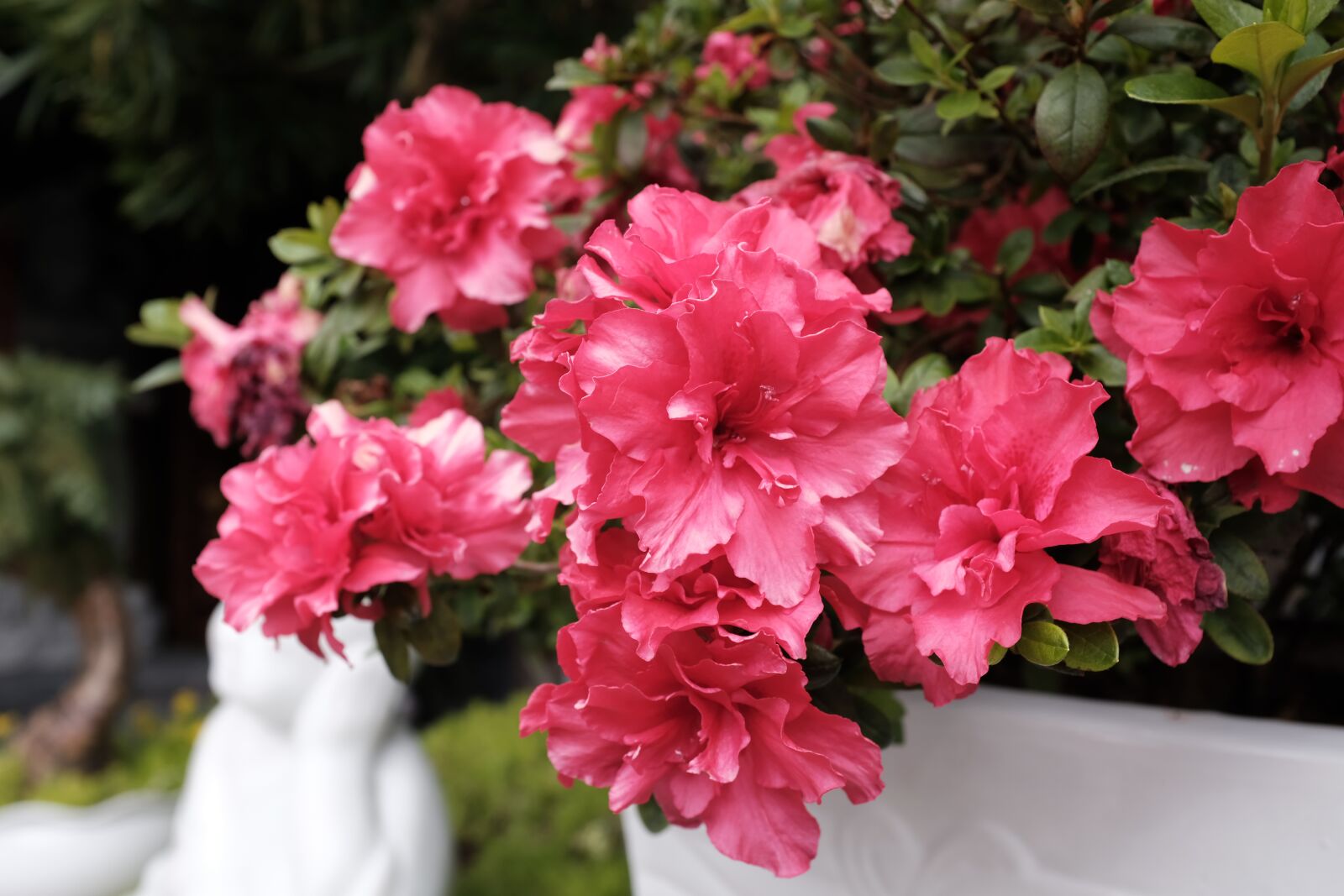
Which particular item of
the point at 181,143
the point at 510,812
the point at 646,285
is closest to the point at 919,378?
the point at 646,285

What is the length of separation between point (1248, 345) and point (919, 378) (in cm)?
13

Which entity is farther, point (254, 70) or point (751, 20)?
point (254, 70)

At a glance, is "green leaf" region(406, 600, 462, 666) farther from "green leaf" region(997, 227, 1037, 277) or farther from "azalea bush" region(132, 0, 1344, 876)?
"green leaf" region(997, 227, 1037, 277)

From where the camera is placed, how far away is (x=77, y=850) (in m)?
1.30

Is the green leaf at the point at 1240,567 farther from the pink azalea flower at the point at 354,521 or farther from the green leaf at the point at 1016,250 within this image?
the pink azalea flower at the point at 354,521

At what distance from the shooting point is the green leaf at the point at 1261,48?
366mm

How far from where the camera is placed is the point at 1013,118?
511 millimetres

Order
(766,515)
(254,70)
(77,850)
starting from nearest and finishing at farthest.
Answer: (766,515) < (77,850) < (254,70)

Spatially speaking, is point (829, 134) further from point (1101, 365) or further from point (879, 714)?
point (879, 714)

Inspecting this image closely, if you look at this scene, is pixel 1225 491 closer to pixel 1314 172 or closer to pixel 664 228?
pixel 1314 172

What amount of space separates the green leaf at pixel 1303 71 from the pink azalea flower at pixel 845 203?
0.50 ft

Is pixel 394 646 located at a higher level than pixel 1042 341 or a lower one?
lower

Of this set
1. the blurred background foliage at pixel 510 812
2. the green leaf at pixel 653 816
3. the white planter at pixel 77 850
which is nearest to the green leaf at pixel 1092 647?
the green leaf at pixel 653 816

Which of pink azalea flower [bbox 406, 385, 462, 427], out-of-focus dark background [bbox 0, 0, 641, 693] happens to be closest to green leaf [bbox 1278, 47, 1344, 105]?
pink azalea flower [bbox 406, 385, 462, 427]
